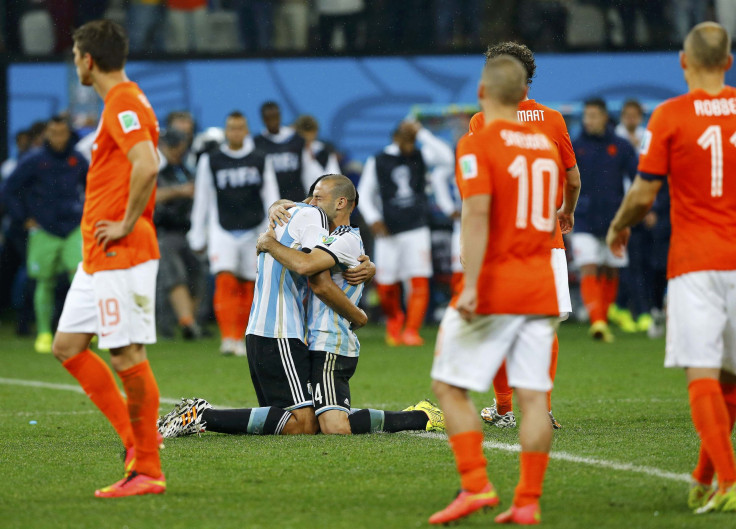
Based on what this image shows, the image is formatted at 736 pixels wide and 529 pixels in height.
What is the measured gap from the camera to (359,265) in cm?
711

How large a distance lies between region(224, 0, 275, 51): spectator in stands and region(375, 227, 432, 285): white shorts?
6.49 meters

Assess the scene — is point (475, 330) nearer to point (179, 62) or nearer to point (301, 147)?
point (301, 147)

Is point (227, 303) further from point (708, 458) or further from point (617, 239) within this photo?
point (708, 458)

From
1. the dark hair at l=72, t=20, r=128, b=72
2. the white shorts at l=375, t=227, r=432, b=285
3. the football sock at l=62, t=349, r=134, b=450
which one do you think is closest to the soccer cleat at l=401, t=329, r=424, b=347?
the white shorts at l=375, t=227, r=432, b=285

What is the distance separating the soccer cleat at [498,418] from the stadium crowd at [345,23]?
12881 mm

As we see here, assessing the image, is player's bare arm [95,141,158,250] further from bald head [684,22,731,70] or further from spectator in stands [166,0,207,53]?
spectator in stands [166,0,207,53]

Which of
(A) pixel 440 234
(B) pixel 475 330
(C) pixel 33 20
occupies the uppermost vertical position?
(C) pixel 33 20

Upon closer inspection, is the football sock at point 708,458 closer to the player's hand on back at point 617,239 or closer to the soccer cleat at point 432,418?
the player's hand on back at point 617,239

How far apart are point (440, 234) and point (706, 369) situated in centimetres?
1355

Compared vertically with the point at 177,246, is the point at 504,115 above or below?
above

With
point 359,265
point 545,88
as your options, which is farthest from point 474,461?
point 545,88

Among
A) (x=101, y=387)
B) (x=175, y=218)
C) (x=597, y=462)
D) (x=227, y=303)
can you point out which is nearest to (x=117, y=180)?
(x=101, y=387)

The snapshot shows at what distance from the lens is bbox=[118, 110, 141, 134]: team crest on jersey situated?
5.05 metres

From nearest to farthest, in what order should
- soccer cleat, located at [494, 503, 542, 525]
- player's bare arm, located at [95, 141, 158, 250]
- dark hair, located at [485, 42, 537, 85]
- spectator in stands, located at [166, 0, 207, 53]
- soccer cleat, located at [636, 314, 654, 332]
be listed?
soccer cleat, located at [494, 503, 542, 525]
player's bare arm, located at [95, 141, 158, 250]
dark hair, located at [485, 42, 537, 85]
soccer cleat, located at [636, 314, 654, 332]
spectator in stands, located at [166, 0, 207, 53]
